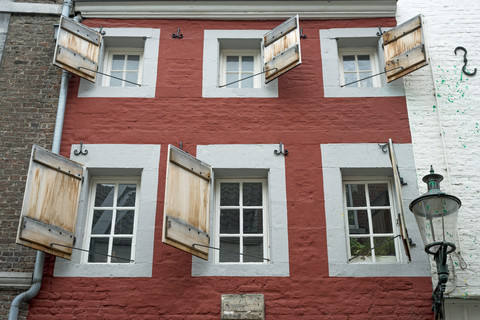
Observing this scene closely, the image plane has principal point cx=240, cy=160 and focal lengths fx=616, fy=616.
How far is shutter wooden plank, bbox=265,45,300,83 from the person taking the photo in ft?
29.1

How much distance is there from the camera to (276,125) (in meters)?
8.85

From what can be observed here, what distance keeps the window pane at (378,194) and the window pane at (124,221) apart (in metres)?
3.30

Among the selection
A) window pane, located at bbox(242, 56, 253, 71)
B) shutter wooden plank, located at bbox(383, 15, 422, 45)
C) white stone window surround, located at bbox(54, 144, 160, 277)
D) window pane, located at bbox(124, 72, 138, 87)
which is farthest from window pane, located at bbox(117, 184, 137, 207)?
shutter wooden plank, located at bbox(383, 15, 422, 45)

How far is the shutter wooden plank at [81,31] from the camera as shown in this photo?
358 inches

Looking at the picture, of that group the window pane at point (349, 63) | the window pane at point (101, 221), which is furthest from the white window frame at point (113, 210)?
the window pane at point (349, 63)

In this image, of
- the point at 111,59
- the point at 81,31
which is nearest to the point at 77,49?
the point at 81,31

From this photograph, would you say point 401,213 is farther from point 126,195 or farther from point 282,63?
point 126,195

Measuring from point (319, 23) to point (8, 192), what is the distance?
5.29m

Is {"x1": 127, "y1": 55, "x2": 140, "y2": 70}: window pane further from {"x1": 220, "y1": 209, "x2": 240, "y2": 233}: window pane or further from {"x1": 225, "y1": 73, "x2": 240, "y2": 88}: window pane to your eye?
{"x1": 220, "y1": 209, "x2": 240, "y2": 233}: window pane

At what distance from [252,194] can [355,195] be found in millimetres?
1438

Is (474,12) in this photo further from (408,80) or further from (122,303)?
(122,303)

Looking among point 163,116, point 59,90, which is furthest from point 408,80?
point 59,90

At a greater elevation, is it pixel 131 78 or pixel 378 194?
pixel 131 78

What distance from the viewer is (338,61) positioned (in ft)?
31.3
